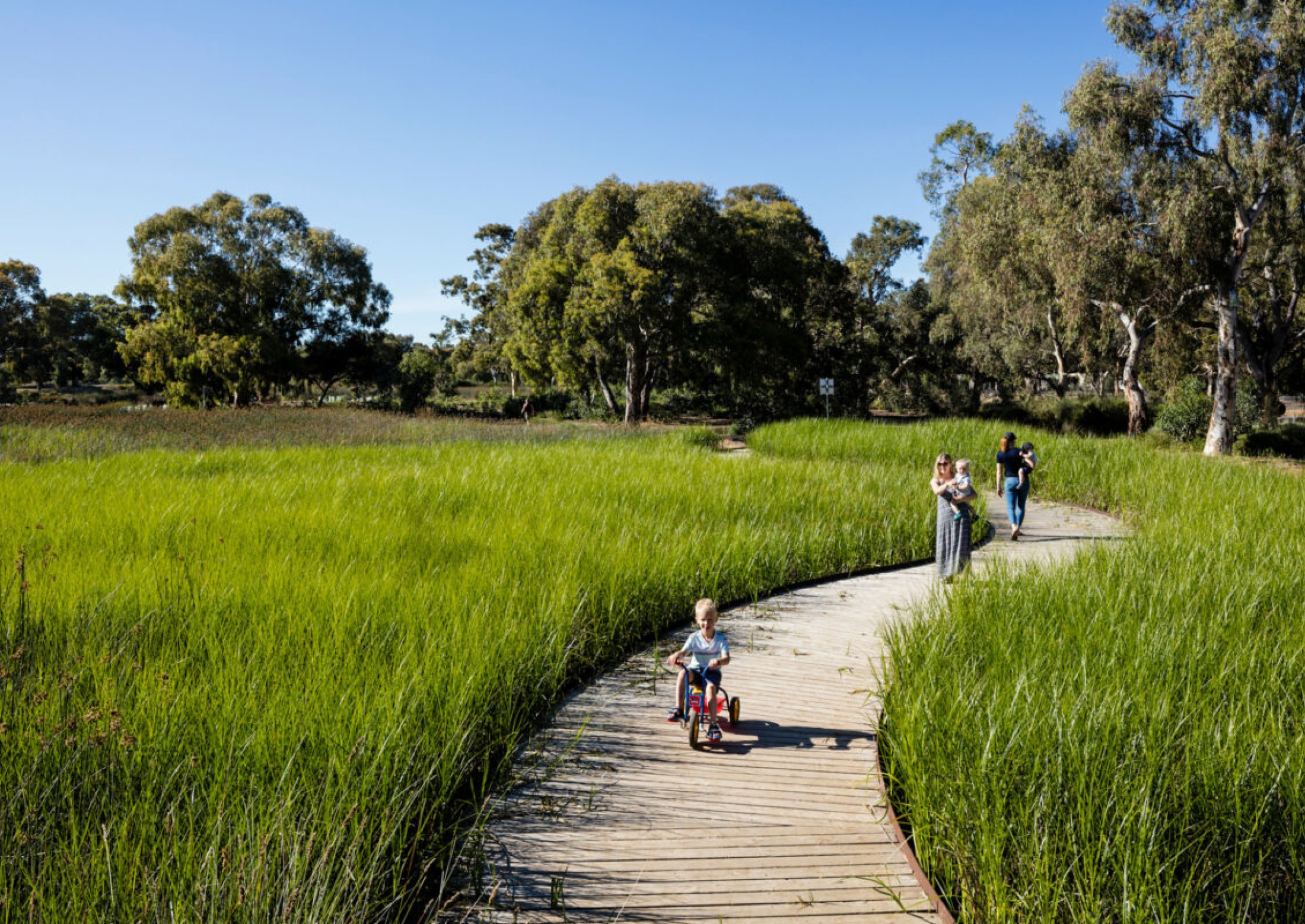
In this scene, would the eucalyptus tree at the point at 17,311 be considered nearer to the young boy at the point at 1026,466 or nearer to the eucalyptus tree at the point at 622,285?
the eucalyptus tree at the point at 622,285

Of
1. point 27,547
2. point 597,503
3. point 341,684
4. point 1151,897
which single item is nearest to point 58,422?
point 27,547

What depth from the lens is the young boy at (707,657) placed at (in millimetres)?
4156

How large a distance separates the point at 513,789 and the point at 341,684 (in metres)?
1.02

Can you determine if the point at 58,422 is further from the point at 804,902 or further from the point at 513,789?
the point at 804,902

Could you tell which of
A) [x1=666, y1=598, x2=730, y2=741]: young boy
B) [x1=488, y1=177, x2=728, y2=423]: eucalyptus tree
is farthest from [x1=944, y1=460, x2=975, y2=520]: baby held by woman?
[x1=488, y1=177, x2=728, y2=423]: eucalyptus tree

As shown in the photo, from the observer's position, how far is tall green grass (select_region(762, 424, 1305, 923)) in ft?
8.96

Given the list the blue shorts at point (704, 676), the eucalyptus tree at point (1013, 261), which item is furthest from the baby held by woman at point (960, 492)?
the eucalyptus tree at point (1013, 261)

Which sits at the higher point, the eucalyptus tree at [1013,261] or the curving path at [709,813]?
the eucalyptus tree at [1013,261]

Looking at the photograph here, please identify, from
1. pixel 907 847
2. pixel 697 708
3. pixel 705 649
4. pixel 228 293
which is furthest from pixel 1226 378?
pixel 228 293

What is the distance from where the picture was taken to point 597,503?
934 cm

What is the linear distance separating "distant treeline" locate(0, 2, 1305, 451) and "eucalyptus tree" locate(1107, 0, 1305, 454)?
6 centimetres

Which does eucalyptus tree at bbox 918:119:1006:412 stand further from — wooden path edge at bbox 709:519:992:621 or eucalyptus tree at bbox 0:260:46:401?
eucalyptus tree at bbox 0:260:46:401

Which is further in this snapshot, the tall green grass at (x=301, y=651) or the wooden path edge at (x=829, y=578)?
the wooden path edge at (x=829, y=578)

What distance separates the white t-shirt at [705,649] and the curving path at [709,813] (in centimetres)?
47
